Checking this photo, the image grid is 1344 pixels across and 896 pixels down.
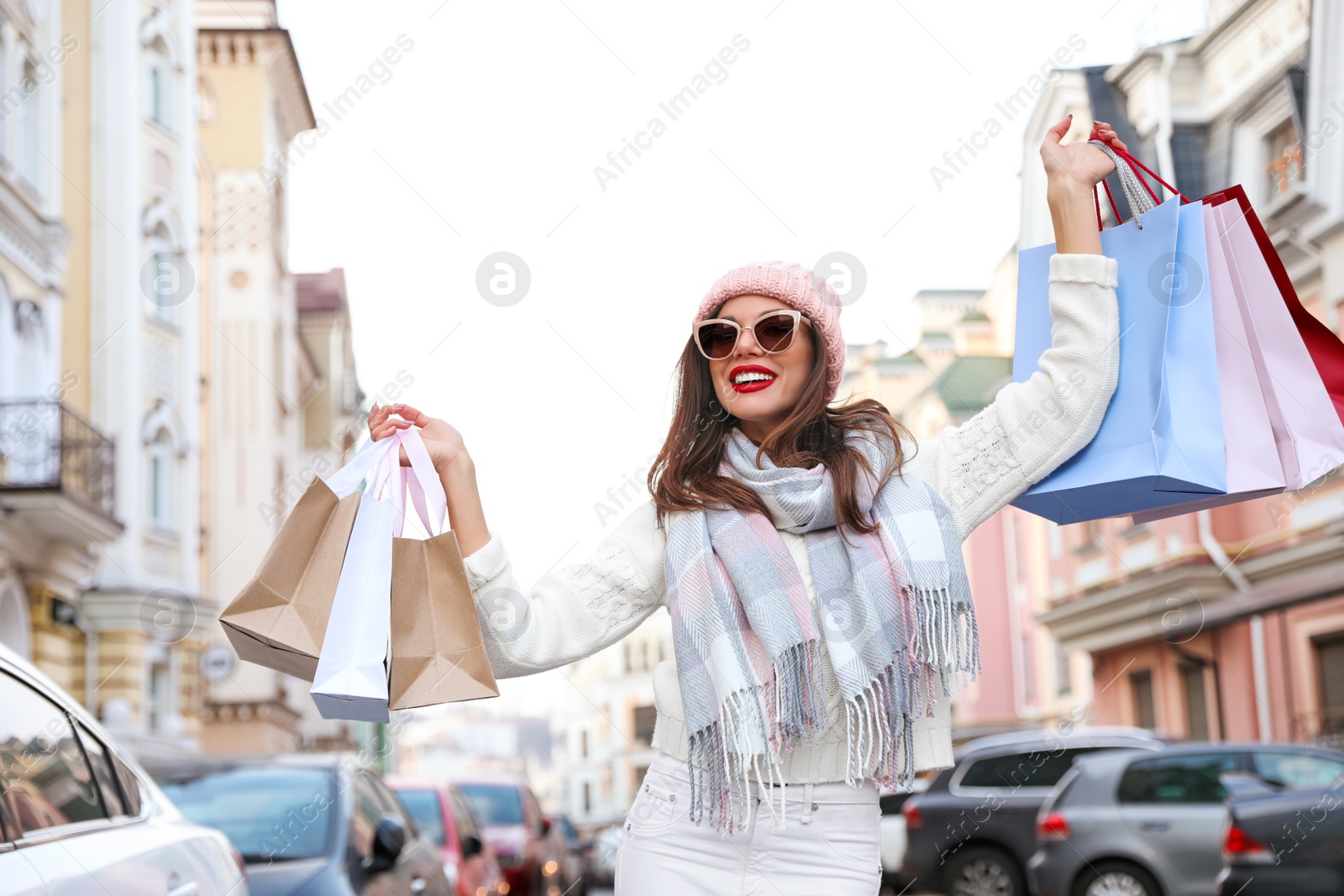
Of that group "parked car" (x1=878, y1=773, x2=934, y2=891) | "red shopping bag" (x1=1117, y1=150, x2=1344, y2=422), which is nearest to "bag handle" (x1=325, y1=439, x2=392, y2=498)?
"red shopping bag" (x1=1117, y1=150, x2=1344, y2=422)

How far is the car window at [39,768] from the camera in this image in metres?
3.41

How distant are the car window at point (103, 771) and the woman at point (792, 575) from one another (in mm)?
1650

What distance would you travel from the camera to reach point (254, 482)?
34.5 metres

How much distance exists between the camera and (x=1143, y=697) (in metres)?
25.4

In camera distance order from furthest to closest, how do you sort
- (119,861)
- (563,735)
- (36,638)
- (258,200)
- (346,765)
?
(563,735) < (258,200) < (36,638) < (346,765) < (119,861)

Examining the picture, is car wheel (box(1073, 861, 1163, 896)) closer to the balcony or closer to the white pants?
the white pants

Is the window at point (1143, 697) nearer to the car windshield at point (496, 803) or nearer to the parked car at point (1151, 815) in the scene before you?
the parked car at point (1151, 815)

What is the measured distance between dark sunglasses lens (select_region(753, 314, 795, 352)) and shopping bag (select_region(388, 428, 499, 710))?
73 centimetres

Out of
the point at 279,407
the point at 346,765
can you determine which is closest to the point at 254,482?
the point at 279,407

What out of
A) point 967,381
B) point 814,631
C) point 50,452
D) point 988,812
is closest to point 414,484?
point 814,631

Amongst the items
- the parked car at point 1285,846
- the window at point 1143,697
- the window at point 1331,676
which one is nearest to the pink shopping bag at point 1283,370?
the parked car at point 1285,846

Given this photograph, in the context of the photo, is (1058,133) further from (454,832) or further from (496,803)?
(496,803)

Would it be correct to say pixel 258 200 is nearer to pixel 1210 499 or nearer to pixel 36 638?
pixel 36 638

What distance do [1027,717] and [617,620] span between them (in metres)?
34.6
